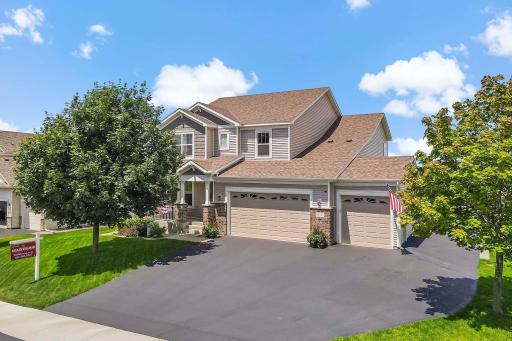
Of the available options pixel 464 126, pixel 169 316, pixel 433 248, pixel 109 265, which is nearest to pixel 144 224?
pixel 109 265

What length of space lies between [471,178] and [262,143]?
15830 mm

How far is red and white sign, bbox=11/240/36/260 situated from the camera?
15747mm

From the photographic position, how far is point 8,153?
35844 millimetres

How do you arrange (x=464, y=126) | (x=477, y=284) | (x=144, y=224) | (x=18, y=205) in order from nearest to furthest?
(x=464, y=126) < (x=477, y=284) < (x=144, y=224) < (x=18, y=205)

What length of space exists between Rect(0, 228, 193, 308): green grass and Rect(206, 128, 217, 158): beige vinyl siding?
24.0 ft

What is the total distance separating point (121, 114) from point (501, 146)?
597 inches

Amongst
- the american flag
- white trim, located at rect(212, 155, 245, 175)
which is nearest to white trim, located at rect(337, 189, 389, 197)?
the american flag

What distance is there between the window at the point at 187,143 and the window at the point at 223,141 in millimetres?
1970

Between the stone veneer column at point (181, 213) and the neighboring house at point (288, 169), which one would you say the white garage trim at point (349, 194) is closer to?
the neighboring house at point (288, 169)

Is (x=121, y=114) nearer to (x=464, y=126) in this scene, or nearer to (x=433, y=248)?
(x=464, y=126)

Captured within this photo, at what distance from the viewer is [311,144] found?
86.3 ft

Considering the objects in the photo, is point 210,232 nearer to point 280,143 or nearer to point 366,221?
point 280,143

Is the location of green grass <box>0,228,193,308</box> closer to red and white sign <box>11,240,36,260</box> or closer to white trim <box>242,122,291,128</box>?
red and white sign <box>11,240,36,260</box>

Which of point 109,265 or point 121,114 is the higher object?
point 121,114
